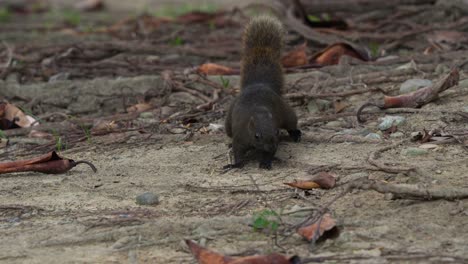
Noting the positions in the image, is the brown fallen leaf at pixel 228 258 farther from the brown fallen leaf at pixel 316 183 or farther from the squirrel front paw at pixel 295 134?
the squirrel front paw at pixel 295 134

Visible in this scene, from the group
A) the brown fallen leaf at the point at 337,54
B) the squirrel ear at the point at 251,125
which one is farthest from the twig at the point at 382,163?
the brown fallen leaf at the point at 337,54

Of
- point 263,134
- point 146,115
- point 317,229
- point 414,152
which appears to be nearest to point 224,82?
point 146,115

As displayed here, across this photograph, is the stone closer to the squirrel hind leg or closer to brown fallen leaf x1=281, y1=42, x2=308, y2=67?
the squirrel hind leg

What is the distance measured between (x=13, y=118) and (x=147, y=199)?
275 centimetres

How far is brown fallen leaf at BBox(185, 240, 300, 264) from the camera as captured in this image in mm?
3461

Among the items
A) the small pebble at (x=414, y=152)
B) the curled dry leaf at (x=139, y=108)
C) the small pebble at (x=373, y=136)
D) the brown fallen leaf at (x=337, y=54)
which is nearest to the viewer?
the small pebble at (x=414, y=152)

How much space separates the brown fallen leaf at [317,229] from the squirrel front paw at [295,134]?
189cm

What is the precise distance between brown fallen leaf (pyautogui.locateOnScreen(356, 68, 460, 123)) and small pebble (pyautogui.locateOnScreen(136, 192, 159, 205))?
1.99 metres

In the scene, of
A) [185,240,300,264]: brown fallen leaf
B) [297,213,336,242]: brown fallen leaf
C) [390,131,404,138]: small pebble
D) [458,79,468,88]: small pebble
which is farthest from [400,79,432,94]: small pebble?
[185,240,300,264]: brown fallen leaf

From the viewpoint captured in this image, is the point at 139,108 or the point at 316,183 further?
the point at 139,108

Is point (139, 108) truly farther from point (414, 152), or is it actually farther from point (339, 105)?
point (414, 152)

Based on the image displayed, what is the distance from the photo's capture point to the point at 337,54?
757 cm

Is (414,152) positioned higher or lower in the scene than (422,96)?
lower

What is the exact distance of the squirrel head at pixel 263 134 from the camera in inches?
209
